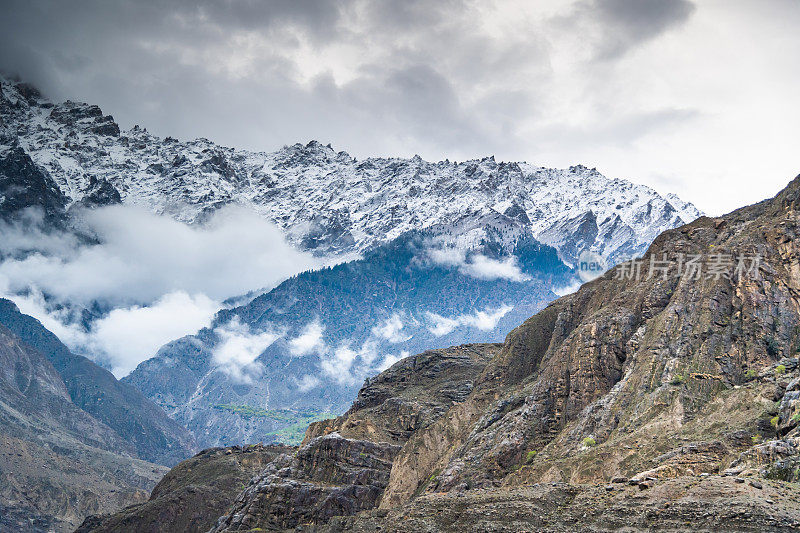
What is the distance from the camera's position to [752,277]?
218ft

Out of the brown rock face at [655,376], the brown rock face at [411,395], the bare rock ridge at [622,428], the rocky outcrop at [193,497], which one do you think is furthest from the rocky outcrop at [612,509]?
the rocky outcrop at [193,497]

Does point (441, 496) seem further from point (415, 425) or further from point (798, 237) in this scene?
point (415, 425)

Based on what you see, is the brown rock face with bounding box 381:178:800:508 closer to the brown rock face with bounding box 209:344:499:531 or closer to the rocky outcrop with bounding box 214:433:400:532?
the rocky outcrop with bounding box 214:433:400:532

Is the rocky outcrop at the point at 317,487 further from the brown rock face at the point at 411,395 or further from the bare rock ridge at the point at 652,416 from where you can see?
the bare rock ridge at the point at 652,416

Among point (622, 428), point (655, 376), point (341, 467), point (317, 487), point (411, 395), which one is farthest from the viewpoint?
point (411, 395)

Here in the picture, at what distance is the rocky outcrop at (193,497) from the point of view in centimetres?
14938

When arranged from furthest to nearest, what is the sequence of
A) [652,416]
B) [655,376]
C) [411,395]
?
[411,395] < [655,376] < [652,416]

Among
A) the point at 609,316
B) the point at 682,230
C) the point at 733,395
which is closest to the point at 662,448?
the point at 733,395

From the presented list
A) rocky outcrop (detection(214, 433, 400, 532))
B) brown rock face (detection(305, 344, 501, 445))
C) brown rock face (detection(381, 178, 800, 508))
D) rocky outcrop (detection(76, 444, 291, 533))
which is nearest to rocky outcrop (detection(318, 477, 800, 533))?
brown rock face (detection(381, 178, 800, 508))

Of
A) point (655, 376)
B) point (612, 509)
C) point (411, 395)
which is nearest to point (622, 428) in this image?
point (655, 376)

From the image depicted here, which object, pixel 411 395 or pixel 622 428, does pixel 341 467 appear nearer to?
pixel 411 395

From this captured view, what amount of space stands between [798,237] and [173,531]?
423 feet

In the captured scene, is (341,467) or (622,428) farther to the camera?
(341,467)

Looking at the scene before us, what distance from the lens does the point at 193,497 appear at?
153375 millimetres
